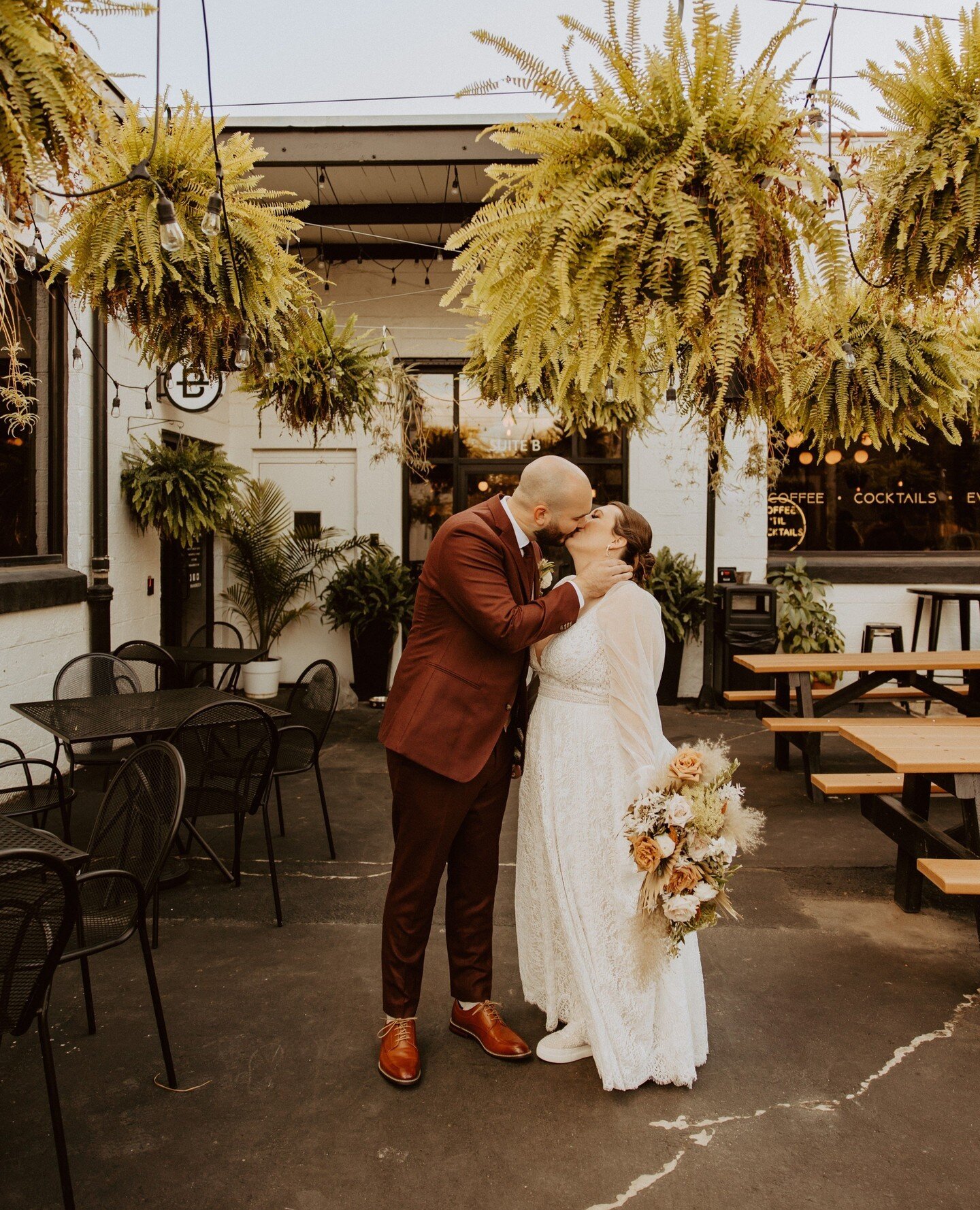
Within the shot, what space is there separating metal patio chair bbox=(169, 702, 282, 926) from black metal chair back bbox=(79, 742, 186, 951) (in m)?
0.66

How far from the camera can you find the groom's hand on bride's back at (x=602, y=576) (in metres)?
2.65

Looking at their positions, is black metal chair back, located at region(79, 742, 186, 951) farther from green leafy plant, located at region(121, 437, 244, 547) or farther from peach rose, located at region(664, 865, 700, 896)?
green leafy plant, located at region(121, 437, 244, 547)

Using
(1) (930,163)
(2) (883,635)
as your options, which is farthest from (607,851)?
(2) (883,635)

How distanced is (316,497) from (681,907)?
7.60 metres

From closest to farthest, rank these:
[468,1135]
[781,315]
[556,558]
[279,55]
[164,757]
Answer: [781,315] < [468,1135] < [164,757] < [279,55] < [556,558]

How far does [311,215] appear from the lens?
837 cm

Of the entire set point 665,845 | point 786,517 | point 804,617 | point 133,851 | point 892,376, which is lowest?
point 133,851

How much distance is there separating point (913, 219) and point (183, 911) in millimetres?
3843

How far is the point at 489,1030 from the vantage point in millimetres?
2816

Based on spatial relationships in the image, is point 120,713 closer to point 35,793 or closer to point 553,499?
point 35,793

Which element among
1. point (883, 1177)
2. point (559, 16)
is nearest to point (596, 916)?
point (883, 1177)

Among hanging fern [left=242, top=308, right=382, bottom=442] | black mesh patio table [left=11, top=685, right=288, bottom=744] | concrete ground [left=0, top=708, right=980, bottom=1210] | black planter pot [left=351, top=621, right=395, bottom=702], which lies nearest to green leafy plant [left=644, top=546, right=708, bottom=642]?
black planter pot [left=351, top=621, right=395, bottom=702]

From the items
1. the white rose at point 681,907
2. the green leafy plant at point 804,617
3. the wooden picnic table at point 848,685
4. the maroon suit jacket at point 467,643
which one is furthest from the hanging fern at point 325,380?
the green leafy plant at point 804,617

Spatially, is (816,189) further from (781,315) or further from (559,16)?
(559,16)
